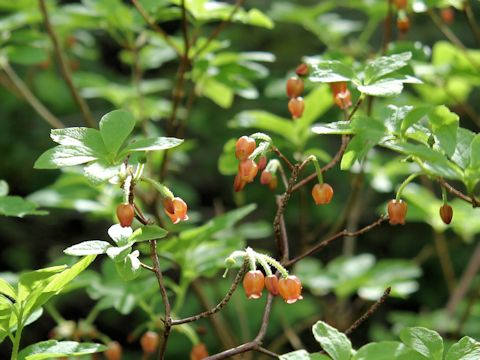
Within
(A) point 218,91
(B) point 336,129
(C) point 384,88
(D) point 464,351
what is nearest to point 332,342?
(D) point 464,351

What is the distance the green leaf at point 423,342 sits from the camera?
0.95 m

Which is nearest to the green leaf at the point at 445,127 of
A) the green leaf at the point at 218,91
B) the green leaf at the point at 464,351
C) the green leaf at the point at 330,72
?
the green leaf at the point at 330,72

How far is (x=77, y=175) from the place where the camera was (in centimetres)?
189

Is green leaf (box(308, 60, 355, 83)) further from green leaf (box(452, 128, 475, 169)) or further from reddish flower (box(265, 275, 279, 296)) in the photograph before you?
reddish flower (box(265, 275, 279, 296))

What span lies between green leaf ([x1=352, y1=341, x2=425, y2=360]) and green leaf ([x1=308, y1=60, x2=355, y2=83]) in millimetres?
363

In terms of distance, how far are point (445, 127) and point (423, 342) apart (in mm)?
275

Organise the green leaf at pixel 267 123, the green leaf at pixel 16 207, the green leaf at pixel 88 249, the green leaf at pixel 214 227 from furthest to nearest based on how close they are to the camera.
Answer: the green leaf at pixel 267 123
the green leaf at pixel 214 227
the green leaf at pixel 16 207
the green leaf at pixel 88 249

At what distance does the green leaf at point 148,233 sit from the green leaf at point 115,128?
0.34ft

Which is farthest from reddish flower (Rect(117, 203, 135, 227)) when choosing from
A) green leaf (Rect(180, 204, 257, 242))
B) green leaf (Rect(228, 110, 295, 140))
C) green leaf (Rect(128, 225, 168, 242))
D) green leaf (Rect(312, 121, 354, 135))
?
green leaf (Rect(228, 110, 295, 140))

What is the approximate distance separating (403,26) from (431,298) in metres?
2.65

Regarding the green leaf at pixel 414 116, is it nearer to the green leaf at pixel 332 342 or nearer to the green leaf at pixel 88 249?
the green leaf at pixel 332 342

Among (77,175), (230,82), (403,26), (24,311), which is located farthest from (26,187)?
(24,311)

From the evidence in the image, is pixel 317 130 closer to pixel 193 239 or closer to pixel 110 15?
pixel 193 239

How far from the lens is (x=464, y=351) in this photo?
3.11 ft
